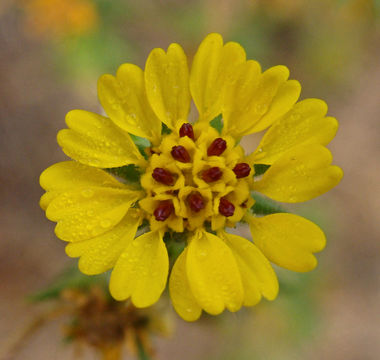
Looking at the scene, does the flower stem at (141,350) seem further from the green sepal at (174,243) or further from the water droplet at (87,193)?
the water droplet at (87,193)

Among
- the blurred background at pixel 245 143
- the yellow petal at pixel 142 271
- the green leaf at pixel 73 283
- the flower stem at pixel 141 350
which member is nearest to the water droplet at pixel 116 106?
the yellow petal at pixel 142 271

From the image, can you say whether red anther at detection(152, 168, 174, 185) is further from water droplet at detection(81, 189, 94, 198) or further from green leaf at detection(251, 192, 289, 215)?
green leaf at detection(251, 192, 289, 215)

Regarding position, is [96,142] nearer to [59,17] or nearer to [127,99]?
[127,99]

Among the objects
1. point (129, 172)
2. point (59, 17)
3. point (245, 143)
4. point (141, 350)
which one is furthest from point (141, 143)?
point (59, 17)

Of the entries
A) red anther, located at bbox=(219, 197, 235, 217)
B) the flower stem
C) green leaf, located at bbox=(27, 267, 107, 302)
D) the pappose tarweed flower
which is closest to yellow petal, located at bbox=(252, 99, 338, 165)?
the pappose tarweed flower

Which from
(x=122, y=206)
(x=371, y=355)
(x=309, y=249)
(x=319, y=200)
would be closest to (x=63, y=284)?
(x=122, y=206)
